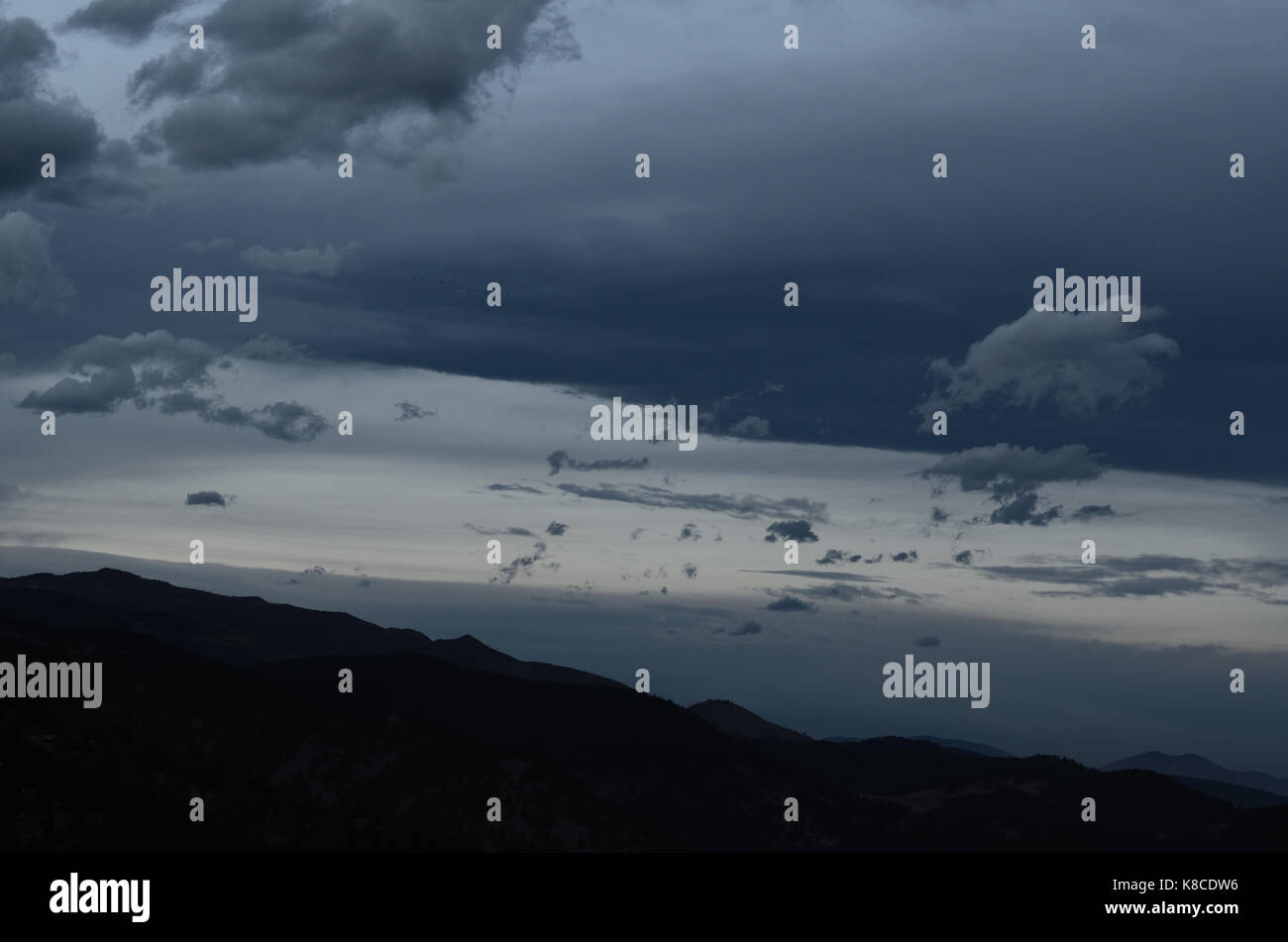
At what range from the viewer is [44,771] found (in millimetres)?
153750
